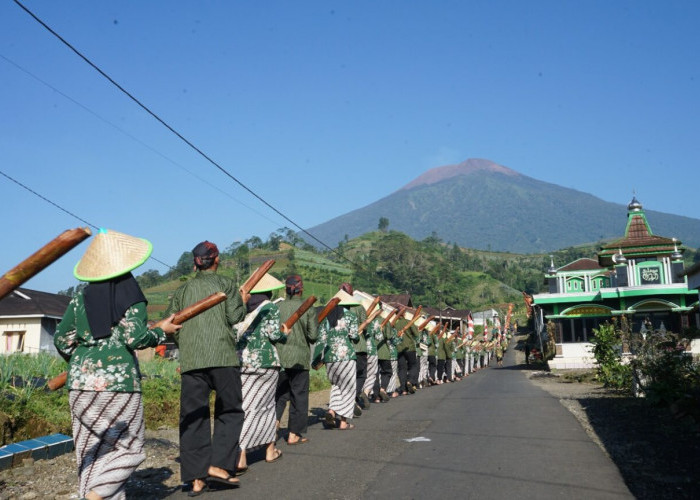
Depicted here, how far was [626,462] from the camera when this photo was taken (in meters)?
6.46

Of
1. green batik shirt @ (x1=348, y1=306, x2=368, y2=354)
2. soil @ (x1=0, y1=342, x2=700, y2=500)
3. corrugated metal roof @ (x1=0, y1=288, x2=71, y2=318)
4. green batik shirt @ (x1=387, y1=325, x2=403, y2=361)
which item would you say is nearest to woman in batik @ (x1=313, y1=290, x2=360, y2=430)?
soil @ (x1=0, y1=342, x2=700, y2=500)

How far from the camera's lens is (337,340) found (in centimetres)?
972

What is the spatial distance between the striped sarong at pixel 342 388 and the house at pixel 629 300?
2319cm

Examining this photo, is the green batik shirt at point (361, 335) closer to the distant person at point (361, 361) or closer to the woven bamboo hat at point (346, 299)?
the distant person at point (361, 361)

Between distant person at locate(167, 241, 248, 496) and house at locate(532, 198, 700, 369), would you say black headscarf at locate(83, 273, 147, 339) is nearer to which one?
distant person at locate(167, 241, 248, 496)

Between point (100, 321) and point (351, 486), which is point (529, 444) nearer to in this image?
point (351, 486)

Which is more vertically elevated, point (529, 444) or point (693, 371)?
point (693, 371)

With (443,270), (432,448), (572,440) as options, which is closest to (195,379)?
(432,448)

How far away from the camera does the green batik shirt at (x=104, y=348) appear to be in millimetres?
4504

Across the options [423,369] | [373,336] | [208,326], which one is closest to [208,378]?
[208,326]

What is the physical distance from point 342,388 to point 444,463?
10.2ft

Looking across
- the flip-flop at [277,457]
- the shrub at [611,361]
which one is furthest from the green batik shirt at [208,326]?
the shrub at [611,361]

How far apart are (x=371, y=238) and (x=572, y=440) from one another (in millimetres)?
161936

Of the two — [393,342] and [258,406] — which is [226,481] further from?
[393,342]
